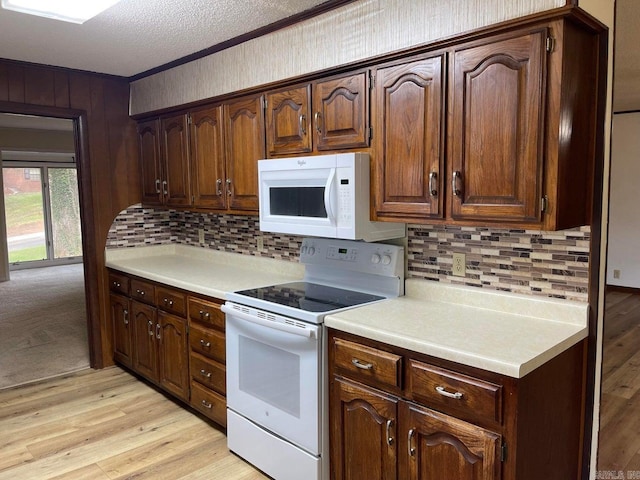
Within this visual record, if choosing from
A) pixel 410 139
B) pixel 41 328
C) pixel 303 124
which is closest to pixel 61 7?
pixel 303 124

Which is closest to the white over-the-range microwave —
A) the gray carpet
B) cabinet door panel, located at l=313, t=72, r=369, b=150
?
cabinet door panel, located at l=313, t=72, r=369, b=150

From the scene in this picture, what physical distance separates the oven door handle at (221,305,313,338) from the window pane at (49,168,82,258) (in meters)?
7.51

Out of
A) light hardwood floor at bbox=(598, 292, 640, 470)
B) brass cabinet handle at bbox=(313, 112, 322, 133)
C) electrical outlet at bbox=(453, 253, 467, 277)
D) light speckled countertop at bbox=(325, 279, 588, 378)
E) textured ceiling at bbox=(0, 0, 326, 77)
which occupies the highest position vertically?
textured ceiling at bbox=(0, 0, 326, 77)

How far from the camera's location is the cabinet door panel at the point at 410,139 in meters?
1.99

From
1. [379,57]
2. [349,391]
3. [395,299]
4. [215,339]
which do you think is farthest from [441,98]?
[215,339]

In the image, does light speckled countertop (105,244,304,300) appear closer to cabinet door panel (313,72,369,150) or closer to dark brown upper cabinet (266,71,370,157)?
dark brown upper cabinet (266,71,370,157)

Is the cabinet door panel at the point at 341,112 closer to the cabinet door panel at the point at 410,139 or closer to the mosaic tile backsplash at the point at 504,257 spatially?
the cabinet door panel at the point at 410,139

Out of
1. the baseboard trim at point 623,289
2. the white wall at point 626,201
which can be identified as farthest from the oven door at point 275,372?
the baseboard trim at point 623,289

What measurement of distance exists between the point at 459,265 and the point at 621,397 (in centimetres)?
192

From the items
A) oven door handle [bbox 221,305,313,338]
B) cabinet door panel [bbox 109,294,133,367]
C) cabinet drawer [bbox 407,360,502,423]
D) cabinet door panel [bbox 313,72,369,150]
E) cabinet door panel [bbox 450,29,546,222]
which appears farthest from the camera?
cabinet door panel [bbox 109,294,133,367]

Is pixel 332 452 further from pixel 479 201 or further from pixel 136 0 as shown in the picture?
pixel 136 0

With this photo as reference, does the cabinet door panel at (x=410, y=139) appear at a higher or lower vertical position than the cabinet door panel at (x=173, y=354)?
higher

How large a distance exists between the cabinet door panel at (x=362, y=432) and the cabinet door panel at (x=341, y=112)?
→ 109 centimetres

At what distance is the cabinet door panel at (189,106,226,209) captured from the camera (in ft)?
10.3
